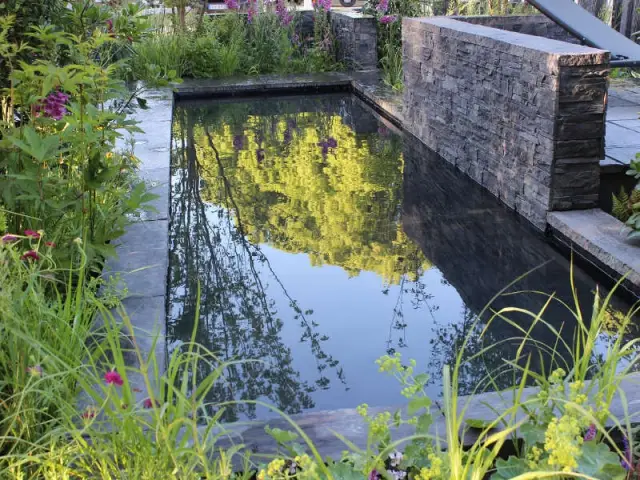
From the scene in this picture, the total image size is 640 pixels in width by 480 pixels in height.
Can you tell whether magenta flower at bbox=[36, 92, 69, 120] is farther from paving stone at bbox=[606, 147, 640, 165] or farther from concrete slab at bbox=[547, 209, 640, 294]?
paving stone at bbox=[606, 147, 640, 165]

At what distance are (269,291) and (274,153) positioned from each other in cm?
263

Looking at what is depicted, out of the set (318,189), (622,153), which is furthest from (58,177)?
(622,153)

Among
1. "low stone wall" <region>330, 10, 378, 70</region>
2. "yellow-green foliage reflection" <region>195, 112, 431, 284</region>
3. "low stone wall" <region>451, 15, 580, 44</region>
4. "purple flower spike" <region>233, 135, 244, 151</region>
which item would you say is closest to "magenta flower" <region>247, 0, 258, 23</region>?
"low stone wall" <region>330, 10, 378, 70</region>

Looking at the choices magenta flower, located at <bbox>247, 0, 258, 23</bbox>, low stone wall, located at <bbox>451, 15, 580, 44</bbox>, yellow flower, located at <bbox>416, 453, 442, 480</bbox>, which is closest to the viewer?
yellow flower, located at <bbox>416, 453, 442, 480</bbox>

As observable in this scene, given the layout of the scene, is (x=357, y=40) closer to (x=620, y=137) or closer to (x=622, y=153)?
(x=620, y=137)

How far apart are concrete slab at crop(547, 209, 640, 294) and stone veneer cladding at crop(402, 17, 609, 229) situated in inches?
5.2

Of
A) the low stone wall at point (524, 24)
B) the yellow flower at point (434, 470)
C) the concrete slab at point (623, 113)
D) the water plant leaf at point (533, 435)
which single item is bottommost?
the water plant leaf at point (533, 435)

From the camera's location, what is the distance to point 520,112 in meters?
4.52

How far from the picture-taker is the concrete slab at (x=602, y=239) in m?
3.53

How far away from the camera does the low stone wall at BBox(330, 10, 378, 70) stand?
940 centimetres

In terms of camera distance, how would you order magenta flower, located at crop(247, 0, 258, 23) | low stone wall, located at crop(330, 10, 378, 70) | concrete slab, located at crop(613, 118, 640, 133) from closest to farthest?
concrete slab, located at crop(613, 118, 640, 133) → low stone wall, located at crop(330, 10, 378, 70) → magenta flower, located at crop(247, 0, 258, 23)

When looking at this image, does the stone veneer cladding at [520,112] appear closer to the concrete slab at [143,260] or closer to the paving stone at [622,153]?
the paving stone at [622,153]

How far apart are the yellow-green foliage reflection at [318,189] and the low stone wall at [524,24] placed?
5.20ft

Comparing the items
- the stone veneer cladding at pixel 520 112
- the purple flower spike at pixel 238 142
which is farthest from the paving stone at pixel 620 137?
the purple flower spike at pixel 238 142
